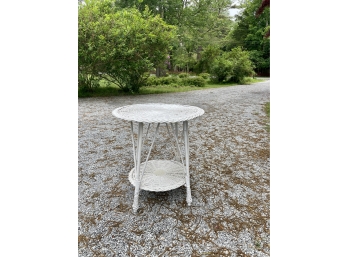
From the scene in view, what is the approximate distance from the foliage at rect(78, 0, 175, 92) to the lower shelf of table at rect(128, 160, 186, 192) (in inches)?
210

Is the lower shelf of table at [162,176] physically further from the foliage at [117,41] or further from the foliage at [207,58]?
the foliage at [207,58]

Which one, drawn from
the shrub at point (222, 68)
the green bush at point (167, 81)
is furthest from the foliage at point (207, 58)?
the green bush at point (167, 81)

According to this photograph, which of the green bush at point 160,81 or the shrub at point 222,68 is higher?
the shrub at point 222,68

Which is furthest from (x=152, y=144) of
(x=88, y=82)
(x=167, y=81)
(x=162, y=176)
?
(x=167, y=81)

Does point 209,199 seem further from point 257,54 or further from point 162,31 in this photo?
point 257,54

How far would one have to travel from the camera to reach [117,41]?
6965mm

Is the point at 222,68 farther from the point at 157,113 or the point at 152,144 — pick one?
the point at 152,144

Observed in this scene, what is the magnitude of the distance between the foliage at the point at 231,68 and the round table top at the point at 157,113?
1183 cm

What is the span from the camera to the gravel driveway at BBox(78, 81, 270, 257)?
5.15 feet

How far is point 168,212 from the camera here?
191 centimetres

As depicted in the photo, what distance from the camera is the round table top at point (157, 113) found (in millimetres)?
1732

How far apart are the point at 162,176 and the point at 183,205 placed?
346 mm

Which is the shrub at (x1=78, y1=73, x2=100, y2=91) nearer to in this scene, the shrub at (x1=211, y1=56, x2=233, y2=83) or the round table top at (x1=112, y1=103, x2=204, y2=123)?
the round table top at (x1=112, y1=103, x2=204, y2=123)

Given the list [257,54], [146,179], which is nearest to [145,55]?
[146,179]
